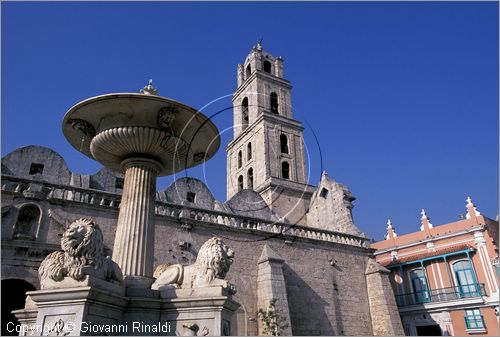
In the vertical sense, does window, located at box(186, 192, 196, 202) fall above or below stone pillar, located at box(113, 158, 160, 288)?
above

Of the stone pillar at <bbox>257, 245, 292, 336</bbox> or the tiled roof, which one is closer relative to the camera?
the stone pillar at <bbox>257, 245, 292, 336</bbox>

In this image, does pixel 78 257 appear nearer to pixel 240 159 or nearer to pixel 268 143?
pixel 268 143

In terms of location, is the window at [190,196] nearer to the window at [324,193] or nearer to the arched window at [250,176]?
the window at [324,193]

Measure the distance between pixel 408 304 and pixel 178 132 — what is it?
2115 centimetres

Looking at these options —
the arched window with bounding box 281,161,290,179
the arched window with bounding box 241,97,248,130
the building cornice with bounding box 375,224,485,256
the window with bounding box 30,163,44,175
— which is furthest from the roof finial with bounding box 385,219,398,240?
the window with bounding box 30,163,44,175

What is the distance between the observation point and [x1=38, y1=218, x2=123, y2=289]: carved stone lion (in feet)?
16.2

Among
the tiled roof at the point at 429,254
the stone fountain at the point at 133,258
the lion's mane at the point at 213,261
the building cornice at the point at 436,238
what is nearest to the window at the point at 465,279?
the tiled roof at the point at 429,254

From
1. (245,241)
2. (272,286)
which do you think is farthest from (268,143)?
(272,286)

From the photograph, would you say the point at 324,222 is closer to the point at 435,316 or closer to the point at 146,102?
the point at 435,316

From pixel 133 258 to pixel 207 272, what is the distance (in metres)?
1.52

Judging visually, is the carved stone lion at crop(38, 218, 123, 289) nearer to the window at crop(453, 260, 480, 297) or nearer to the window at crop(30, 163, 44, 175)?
the window at crop(30, 163, 44, 175)

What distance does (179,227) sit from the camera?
14.5 m

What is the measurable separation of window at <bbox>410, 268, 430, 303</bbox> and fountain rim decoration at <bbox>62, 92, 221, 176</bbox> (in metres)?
19.8

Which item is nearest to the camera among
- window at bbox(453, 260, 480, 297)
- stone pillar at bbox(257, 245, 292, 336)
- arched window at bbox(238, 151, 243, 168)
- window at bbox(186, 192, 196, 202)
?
stone pillar at bbox(257, 245, 292, 336)
